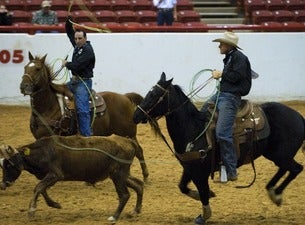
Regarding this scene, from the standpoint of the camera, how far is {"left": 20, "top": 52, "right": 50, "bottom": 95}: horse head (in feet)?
30.8

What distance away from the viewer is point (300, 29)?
15.6 meters

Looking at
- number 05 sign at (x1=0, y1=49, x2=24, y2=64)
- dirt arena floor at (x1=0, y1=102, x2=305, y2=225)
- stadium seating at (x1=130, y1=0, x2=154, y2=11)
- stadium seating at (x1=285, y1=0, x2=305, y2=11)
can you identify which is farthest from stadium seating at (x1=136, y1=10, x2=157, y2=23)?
dirt arena floor at (x1=0, y1=102, x2=305, y2=225)

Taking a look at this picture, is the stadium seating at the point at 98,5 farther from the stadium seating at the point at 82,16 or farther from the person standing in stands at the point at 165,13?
the person standing in stands at the point at 165,13

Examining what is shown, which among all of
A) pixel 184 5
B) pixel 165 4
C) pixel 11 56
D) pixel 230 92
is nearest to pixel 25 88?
pixel 230 92

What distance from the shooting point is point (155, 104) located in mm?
7895

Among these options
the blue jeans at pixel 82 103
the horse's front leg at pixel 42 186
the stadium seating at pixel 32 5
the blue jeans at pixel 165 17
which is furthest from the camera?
the stadium seating at pixel 32 5

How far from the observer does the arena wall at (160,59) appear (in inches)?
573

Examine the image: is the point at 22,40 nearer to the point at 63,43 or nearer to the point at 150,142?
the point at 63,43

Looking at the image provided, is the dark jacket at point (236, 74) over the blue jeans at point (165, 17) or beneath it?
over

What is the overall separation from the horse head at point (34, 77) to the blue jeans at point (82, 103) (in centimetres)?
37

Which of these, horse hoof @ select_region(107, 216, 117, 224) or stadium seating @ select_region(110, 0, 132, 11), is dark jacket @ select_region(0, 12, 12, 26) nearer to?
stadium seating @ select_region(110, 0, 132, 11)

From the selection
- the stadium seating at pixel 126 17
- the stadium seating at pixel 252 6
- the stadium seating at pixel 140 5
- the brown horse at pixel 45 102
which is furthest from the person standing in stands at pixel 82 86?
the stadium seating at pixel 252 6

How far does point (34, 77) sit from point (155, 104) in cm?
218

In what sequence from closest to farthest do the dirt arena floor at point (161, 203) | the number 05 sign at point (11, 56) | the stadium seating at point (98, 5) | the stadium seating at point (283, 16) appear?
1. the dirt arena floor at point (161, 203)
2. the number 05 sign at point (11, 56)
3. the stadium seating at point (98, 5)
4. the stadium seating at point (283, 16)
